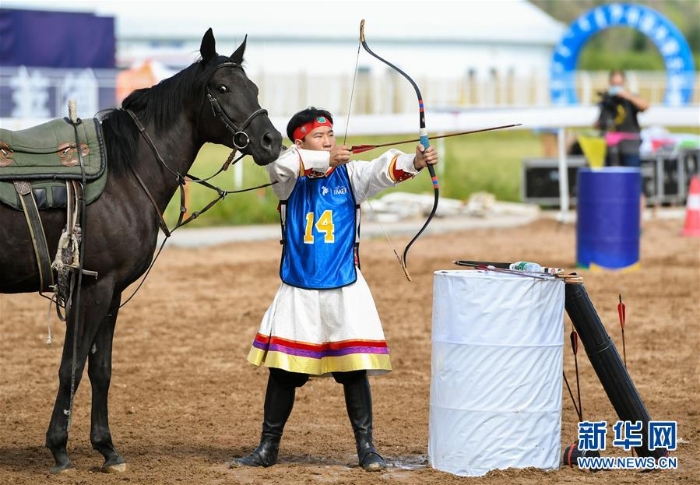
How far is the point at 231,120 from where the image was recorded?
588cm

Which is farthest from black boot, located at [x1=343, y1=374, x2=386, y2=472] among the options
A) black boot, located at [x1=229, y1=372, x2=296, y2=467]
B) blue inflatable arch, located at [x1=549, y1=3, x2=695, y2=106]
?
blue inflatable arch, located at [x1=549, y1=3, x2=695, y2=106]

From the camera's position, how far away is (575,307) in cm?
600

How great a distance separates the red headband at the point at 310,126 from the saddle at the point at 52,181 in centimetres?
101

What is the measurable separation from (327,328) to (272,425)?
605 millimetres

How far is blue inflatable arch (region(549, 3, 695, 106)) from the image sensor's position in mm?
32875

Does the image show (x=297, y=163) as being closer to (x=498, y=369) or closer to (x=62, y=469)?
(x=498, y=369)

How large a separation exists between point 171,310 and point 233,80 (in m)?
5.68

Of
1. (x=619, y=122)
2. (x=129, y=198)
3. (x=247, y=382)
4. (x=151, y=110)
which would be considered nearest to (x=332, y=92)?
(x=619, y=122)

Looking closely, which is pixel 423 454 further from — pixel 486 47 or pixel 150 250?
pixel 486 47

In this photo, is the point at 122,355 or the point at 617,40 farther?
the point at 617,40

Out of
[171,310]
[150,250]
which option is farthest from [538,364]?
[171,310]

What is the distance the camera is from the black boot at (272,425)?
240 inches

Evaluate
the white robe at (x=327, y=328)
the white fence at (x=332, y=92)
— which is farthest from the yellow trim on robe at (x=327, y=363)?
the white fence at (x=332, y=92)

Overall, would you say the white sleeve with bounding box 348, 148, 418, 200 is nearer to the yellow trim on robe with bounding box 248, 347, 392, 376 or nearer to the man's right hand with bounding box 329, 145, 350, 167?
the man's right hand with bounding box 329, 145, 350, 167
